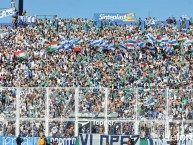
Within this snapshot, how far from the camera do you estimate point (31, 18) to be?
215ft

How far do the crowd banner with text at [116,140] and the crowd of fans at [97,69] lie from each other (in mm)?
522

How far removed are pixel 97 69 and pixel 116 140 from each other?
72.6 feet

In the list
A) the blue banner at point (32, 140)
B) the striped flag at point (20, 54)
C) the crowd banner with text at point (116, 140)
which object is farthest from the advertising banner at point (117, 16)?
the crowd banner with text at point (116, 140)

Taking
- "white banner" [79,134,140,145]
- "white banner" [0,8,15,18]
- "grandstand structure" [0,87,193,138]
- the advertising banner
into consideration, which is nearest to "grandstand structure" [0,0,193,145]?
"grandstand structure" [0,87,193,138]

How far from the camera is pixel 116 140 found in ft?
107

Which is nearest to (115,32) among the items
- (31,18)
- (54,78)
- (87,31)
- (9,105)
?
(87,31)

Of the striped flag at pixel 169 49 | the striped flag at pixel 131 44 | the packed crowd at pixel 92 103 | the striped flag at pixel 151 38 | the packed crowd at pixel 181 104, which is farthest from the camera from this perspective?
the striped flag at pixel 151 38

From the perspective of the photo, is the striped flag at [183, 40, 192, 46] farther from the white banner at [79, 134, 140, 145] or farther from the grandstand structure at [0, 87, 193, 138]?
the white banner at [79, 134, 140, 145]

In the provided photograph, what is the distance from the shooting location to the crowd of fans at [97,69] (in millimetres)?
33812

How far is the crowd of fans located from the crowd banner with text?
20.6 inches

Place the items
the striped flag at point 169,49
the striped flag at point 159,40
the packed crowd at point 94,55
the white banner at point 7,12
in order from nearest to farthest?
the packed crowd at point 94,55, the striped flag at point 169,49, the striped flag at point 159,40, the white banner at point 7,12

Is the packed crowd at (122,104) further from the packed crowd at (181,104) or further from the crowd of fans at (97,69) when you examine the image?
the packed crowd at (181,104)

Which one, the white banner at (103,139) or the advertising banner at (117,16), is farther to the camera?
the advertising banner at (117,16)

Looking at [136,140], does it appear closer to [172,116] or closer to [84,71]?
[172,116]
